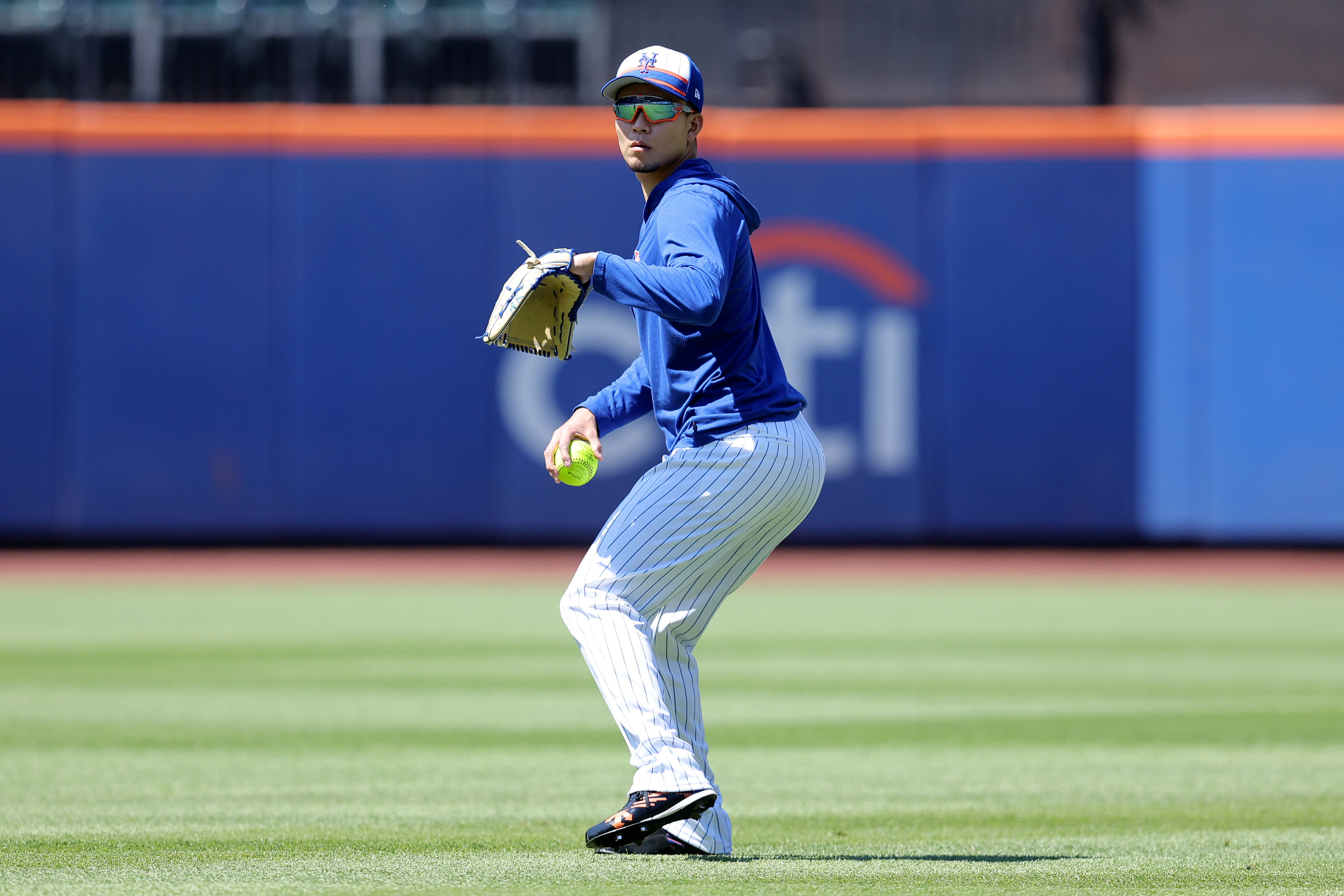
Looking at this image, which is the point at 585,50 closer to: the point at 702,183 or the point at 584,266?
the point at 702,183

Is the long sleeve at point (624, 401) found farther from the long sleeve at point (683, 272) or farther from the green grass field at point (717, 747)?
the green grass field at point (717, 747)

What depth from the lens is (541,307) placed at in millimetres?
3908

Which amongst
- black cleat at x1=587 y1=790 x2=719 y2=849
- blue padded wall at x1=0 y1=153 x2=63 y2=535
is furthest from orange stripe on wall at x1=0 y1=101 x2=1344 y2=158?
black cleat at x1=587 y1=790 x2=719 y2=849

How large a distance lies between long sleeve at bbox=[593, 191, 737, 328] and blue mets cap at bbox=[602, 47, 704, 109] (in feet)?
0.86

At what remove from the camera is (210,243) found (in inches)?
565

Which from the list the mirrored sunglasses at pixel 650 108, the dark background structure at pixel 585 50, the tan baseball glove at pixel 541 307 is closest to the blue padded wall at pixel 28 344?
the dark background structure at pixel 585 50

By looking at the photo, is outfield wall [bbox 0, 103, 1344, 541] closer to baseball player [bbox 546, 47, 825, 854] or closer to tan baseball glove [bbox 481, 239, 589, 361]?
baseball player [bbox 546, 47, 825, 854]

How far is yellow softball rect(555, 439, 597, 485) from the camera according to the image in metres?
4.13

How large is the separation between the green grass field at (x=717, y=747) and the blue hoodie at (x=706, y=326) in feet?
3.34

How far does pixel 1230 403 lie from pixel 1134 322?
1.02 metres

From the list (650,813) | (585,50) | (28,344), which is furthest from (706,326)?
(585,50)

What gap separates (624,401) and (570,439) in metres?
0.23

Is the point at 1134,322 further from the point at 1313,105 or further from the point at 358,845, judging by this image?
the point at 358,845

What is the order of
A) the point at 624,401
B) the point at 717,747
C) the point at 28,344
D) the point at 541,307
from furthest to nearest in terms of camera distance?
the point at 28,344, the point at 717,747, the point at 624,401, the point at 541,307
